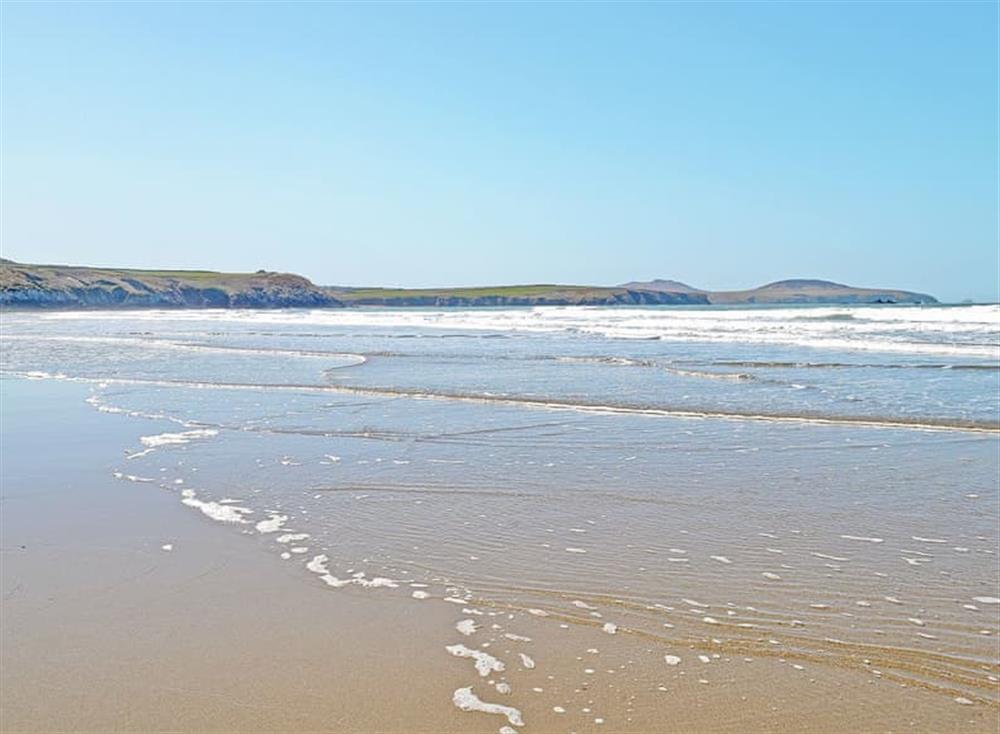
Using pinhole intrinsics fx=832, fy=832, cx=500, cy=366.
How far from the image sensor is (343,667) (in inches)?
169

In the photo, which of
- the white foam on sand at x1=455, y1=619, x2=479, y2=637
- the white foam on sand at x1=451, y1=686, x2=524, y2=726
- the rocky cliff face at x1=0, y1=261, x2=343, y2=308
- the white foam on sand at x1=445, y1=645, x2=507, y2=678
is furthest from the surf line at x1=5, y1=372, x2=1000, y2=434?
the rocky cliff face at x1=0, y1=261, x2=343, y2=308

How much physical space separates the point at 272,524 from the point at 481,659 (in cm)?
332

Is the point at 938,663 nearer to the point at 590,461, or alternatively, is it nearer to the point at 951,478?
the point at 951,478

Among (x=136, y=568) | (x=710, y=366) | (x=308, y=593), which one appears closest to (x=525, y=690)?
(x=308, y=593)

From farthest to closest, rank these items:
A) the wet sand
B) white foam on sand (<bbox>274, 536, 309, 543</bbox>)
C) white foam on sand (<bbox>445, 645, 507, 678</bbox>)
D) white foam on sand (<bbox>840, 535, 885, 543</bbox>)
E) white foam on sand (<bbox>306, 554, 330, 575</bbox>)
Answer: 1. white foam on sand (<bbox>274, 536, 309, 543</bbox>)
2. white foam on sand (<bbox>840, 535, 885, 543</bbox>)
3. white foam on sand (<bbox>306, 554, 330, 575</bbox>)
4. white foam on sand (<bbox>445, 645, 507, 678</bbox>)
5. the wet sand

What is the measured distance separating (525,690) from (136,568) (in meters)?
3.33

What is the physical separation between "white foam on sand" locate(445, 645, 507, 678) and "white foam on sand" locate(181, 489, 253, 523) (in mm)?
3368

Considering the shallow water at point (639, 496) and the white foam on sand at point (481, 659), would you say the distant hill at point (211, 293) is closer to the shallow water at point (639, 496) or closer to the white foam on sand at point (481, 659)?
the shallow water at point (639, 496)

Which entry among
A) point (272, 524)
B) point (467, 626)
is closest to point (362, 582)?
point (467, 626)

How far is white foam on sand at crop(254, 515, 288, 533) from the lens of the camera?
6.98 m

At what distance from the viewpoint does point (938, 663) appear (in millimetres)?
4289

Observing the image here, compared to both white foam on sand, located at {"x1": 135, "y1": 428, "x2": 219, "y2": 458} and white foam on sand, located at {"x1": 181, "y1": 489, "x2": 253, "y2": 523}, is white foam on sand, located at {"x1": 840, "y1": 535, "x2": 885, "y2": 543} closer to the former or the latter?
white foam on sand, located at {"x1": 181, "y1": 489, "x2": 253, "y2": 523}

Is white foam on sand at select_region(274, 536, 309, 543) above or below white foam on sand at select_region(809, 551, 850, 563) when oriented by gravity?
below

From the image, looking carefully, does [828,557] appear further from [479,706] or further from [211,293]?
[211,293]
